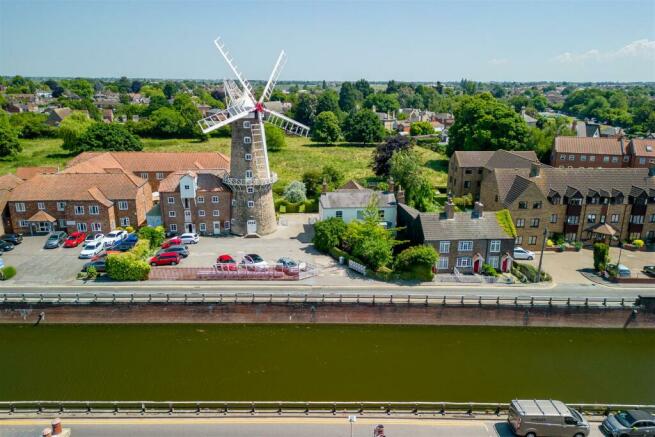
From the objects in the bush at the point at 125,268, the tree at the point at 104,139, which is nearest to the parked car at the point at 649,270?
the bush at the point at 125,268

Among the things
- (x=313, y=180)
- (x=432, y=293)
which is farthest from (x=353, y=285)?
(x=313, y=180)

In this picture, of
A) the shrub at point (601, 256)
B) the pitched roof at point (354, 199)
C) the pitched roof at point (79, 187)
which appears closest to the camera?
the shrub at point (601, 256)

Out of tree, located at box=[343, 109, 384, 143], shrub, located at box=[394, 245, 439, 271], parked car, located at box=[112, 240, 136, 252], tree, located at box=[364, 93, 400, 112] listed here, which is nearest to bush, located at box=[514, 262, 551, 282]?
shrub, located at box=[394, 245, 439, 271]

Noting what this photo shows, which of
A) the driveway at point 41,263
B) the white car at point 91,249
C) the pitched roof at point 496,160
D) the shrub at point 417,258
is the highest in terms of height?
the pitched roof at point 496,160

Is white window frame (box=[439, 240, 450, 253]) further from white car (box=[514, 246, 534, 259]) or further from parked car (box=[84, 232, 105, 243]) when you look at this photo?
parked car (box=[84, 232, 105, 243])

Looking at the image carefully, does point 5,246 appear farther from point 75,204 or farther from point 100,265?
point 100,265

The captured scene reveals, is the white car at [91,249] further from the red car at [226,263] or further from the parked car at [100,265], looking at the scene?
the red car at [226,263]
